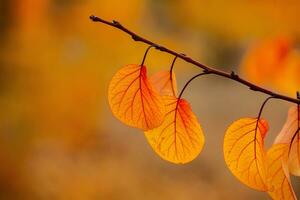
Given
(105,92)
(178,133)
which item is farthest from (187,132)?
(105,92)

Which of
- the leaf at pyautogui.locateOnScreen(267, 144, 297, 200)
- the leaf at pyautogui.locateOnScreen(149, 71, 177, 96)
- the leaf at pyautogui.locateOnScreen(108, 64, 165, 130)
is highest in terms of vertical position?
the leaf at pyautogui.locateOnScreen(149, 71, 177, 96)

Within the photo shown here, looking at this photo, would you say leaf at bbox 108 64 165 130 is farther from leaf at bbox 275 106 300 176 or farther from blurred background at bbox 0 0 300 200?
blurred background at bbox 0 0 300 200

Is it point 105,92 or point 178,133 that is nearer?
point 178,133

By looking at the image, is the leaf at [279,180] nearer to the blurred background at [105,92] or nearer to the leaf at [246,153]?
the leaf at [246,153]

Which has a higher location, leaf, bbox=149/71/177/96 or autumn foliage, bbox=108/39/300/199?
leaf, bbox=149/71/177/96

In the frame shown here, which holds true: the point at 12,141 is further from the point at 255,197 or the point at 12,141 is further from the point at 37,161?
the point at 255,197

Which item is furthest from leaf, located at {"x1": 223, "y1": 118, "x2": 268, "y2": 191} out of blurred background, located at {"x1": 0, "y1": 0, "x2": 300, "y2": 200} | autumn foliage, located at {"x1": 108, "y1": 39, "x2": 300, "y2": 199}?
blurred background, located at {"x1": 0, "y1": 0, "x2": 300, "y2": 200}

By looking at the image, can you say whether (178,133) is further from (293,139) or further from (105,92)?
(105,92)
